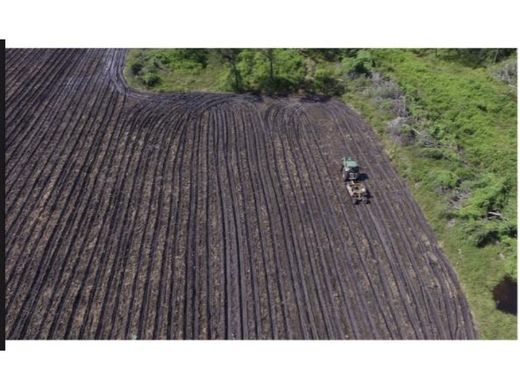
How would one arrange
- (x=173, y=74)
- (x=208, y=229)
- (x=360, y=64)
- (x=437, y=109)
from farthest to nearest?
(x=173, y=74) < (x=360, y=64) < (x=437, y=109) < (x=208, y=229)

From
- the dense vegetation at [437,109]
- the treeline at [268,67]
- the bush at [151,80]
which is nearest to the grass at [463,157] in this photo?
the dense vegetation at [437,109]

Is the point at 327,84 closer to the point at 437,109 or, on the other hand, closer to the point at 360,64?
the point at 360,64

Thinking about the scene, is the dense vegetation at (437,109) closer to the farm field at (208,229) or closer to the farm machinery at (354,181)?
the farm field at (208,229)

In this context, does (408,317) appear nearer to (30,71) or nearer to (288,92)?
(288,92)

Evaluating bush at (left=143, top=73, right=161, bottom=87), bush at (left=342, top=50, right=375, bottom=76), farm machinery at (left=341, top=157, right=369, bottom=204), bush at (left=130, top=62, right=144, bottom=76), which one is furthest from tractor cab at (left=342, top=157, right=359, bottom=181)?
bush at (left=130, top=62, right=144, bottom=76)

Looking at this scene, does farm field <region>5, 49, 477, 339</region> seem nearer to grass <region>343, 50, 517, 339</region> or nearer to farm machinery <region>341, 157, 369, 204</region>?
farm machinery <region>341, 157, 369, 204</region>

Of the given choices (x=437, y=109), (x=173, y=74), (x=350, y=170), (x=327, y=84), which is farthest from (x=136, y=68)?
(x=437, y=109)
